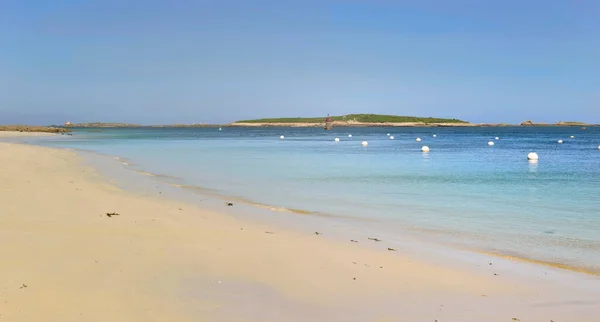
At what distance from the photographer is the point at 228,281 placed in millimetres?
6723

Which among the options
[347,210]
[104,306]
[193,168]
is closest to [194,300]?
[104,306]

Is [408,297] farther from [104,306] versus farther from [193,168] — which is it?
[193,168]

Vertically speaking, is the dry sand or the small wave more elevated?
the dry sand

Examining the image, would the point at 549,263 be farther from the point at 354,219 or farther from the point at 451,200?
the point at 451,200

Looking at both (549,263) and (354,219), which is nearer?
(549,263)

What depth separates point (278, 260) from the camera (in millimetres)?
7941

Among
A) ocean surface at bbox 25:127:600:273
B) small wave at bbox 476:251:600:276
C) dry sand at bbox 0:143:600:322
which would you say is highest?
dry sand at bbox 0:143:600:322

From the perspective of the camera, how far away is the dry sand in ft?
18.5

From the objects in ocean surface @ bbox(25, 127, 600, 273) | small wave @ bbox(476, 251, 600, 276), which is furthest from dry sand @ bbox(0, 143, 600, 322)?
ocean surface @ bbox(25, 127, 600, 273)

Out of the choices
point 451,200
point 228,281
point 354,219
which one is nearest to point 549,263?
point 354,219

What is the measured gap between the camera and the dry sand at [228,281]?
5641 mm

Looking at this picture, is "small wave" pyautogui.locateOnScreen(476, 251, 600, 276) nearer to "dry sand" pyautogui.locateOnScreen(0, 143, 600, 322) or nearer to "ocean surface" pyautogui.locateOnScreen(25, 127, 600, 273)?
"ocean surface" pyautogui.locateOnScreen(25, 127, 600, 273)

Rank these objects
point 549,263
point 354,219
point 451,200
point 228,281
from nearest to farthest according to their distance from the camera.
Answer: point 228,281, point 549,263, point 354,219, point 451,200

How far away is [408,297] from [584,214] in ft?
31.9
